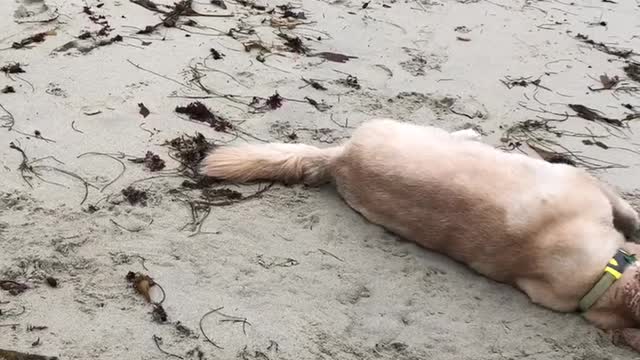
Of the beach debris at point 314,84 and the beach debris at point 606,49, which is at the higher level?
the beach debris at point 606,49

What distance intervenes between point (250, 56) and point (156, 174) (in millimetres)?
1415

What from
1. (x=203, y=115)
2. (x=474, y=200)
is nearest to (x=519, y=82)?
(x=474, y=200)

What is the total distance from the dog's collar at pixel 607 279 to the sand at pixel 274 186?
0.10m

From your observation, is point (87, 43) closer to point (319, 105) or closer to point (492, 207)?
point (319, 105)

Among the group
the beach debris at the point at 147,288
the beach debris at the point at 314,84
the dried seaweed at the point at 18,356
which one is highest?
the beach debris at the point at 314,84

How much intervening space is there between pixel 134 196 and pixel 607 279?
2107 millimetres

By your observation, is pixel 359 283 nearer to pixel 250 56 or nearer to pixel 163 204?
pixel 163 204

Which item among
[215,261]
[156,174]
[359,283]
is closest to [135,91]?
[156,174]

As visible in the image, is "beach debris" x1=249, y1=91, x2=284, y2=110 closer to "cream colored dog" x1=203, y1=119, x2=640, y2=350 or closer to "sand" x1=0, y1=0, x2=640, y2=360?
"sand" x1=0, y1=0, x2=640, y2=360

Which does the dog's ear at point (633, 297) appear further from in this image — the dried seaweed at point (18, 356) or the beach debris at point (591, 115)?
the dried seaweed at point (18, 356)

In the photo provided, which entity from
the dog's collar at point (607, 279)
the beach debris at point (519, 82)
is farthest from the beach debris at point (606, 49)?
the dog's collar at point (607, 279)

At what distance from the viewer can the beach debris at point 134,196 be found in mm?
3330

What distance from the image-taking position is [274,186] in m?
3.62

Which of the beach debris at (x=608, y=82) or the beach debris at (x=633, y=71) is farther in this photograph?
the beach debris at (x=633, y=71)
